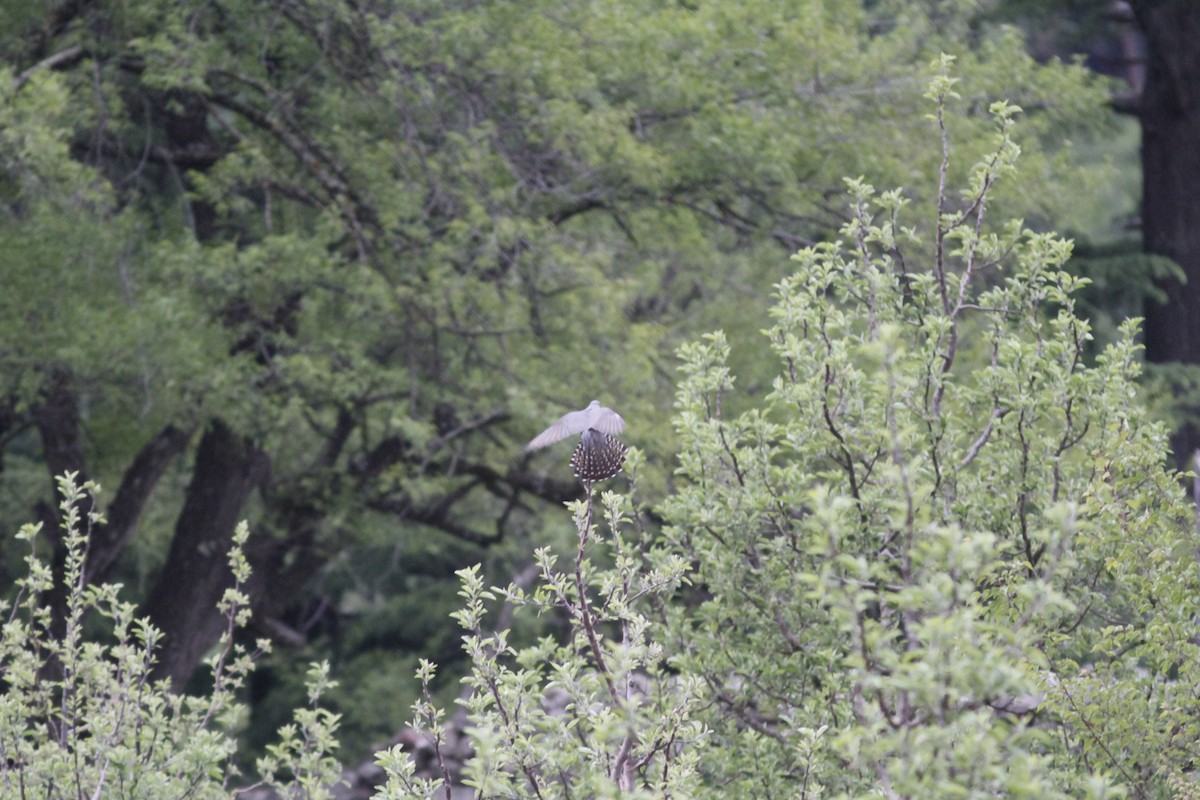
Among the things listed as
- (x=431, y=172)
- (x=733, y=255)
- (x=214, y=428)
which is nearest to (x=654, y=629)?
(x=431, y=172)

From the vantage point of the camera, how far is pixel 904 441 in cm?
376

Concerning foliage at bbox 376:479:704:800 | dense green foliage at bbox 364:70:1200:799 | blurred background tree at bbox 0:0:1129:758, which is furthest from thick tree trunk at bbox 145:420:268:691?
foliage at bbox 376:479:704:800

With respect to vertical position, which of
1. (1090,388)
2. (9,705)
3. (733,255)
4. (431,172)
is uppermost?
(1090,388)

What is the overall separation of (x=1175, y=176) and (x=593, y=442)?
9.42 meters

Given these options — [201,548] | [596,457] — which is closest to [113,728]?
[596,457]

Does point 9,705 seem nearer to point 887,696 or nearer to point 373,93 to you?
point 887,696

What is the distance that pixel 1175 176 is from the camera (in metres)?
11.6

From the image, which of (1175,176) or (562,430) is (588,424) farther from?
(1175,176)

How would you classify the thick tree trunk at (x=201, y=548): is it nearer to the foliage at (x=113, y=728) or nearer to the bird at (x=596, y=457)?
the foliage at (x=113, y=728)

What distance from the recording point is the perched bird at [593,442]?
382 cm

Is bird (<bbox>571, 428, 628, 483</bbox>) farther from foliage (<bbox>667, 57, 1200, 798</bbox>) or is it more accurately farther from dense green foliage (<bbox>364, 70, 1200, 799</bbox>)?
foliage (<bbox>667, 57, 1200, 798</bbox>)

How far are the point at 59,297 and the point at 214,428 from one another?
2.04 meters

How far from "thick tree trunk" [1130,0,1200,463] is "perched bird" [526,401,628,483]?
844 centimetres

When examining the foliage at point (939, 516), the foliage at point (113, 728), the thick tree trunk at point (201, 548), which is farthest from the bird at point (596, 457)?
the thick tree trunk at point (201, 548)
